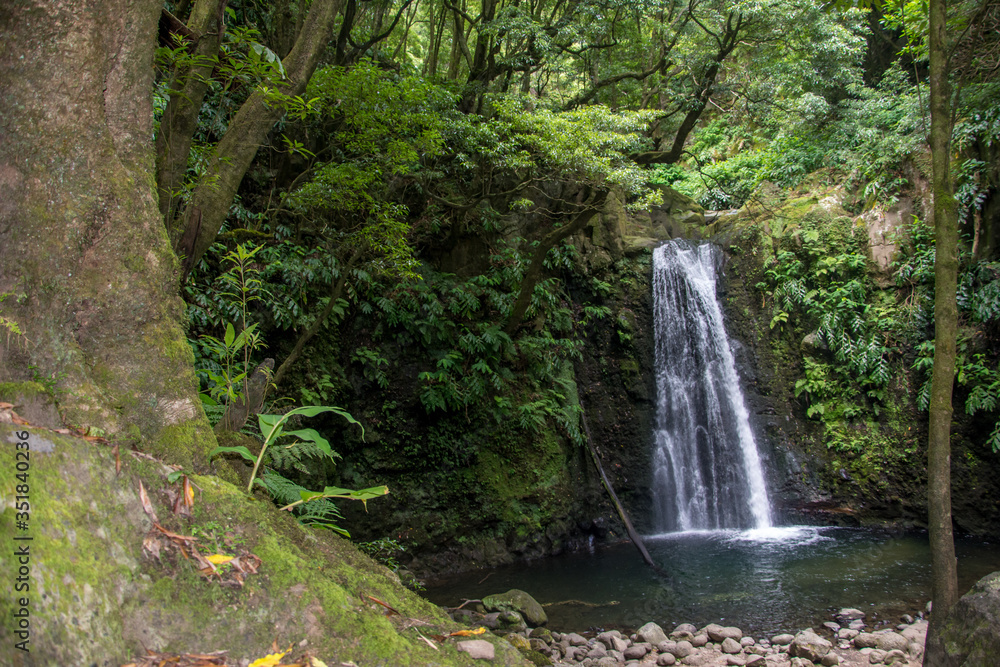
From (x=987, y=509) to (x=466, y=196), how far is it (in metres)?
9.79

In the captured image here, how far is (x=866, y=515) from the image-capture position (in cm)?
962

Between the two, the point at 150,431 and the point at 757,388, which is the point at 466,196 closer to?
the point at 757,388

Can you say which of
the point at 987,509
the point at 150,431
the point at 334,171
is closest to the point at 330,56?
the point at 334,171

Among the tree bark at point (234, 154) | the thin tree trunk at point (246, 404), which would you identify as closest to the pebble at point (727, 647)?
the thin tree trunk at point (246, 404)

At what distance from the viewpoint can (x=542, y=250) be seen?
27.9 feet

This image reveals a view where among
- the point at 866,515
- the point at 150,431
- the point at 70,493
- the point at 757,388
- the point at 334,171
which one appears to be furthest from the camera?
the point at 757,388

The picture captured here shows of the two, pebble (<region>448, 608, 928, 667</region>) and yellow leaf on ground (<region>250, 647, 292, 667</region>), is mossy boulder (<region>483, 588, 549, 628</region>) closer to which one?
pebble (<region>448, 608, 928, 667</region>)

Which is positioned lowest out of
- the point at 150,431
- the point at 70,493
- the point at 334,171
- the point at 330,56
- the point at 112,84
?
the point at 70,493

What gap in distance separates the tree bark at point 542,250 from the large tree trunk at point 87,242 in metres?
6.60

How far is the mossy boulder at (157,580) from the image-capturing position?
1.40m

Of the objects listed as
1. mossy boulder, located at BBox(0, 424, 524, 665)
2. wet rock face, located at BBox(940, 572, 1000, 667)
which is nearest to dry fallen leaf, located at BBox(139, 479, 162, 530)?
mossy boulder, located at BBox(0, 424, 524, 665)

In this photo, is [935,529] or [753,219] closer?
[935,529]

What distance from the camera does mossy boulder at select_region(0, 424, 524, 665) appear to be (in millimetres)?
1400

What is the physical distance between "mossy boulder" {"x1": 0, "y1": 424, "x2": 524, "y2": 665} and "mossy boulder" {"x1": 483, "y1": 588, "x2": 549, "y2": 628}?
4.71 metres
